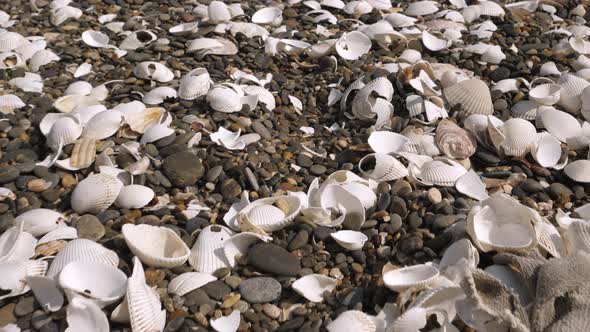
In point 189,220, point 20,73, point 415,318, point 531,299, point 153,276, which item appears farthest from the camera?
point 20,73

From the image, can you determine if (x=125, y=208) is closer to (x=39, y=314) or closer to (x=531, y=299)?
(x=39, y=314)

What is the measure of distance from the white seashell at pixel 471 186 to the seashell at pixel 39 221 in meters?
2.13

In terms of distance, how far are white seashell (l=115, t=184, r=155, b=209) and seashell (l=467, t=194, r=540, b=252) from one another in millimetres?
1642

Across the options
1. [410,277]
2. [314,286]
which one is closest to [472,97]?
[410,277]

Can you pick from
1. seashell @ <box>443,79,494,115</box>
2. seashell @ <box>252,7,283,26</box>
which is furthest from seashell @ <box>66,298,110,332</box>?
seashell @ <box>252,7,283,26</box>

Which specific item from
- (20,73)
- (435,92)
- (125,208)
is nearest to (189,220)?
(125,208)

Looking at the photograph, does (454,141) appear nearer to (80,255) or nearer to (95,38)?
(80,255)

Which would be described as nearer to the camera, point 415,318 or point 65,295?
point 415,318

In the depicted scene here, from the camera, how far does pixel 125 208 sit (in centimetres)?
301

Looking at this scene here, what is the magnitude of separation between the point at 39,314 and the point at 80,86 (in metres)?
2.08

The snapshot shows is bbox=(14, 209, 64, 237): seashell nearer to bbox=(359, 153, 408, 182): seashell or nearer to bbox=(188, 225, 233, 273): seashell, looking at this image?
bbox=(188, 225, 233, 273): seashell

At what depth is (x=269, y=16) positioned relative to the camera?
16.8 feet

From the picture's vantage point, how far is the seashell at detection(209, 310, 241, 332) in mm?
2387

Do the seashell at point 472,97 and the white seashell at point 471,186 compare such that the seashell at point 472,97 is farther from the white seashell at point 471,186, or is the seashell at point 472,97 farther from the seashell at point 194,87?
the seashell at point 194,87
